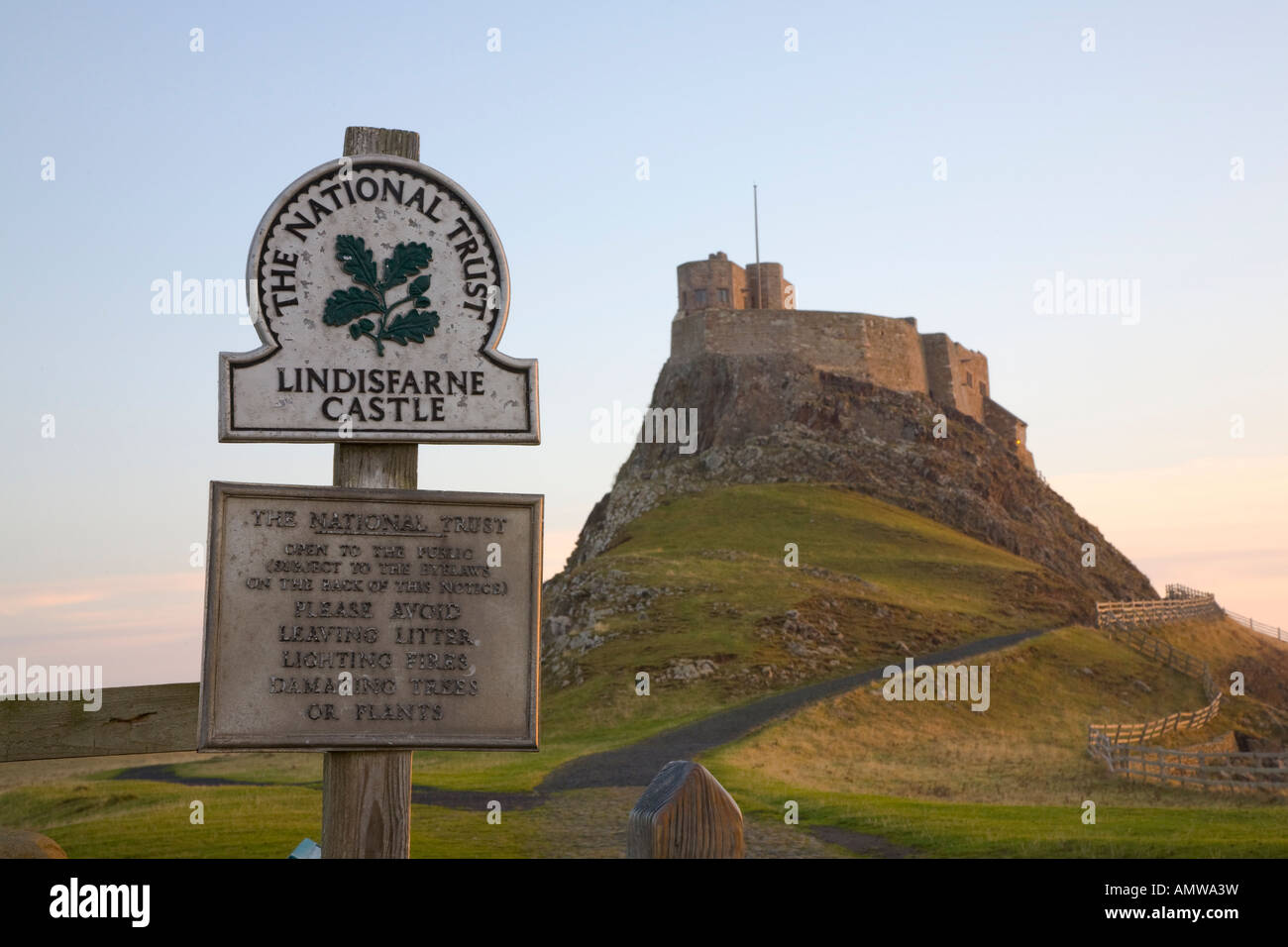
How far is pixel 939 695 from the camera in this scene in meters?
43.8

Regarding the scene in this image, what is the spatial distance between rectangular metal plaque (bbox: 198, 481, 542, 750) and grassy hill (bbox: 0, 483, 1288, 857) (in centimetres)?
1065

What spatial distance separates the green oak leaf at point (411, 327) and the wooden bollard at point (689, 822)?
3514 millimetres

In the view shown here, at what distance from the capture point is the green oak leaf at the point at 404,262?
289 inches

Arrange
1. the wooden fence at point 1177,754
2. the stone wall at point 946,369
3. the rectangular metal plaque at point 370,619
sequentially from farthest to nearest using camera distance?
the stone wall at point 946,369, the wooden fence at point 1177,754, the rectangular metal plaque at point 370,619

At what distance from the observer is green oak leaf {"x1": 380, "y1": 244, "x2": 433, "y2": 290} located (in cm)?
733

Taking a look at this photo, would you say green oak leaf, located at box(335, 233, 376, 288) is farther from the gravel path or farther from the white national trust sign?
the gravel path

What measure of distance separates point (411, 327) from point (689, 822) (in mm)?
3738

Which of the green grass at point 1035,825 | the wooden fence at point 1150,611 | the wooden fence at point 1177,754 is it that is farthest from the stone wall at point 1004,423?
the green grass at point 1035,825

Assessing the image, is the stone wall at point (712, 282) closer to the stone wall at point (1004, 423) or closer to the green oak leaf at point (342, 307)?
the stone wall at point (1004, 423)

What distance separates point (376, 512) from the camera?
7.38 m

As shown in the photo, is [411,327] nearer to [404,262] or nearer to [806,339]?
[404,262]
